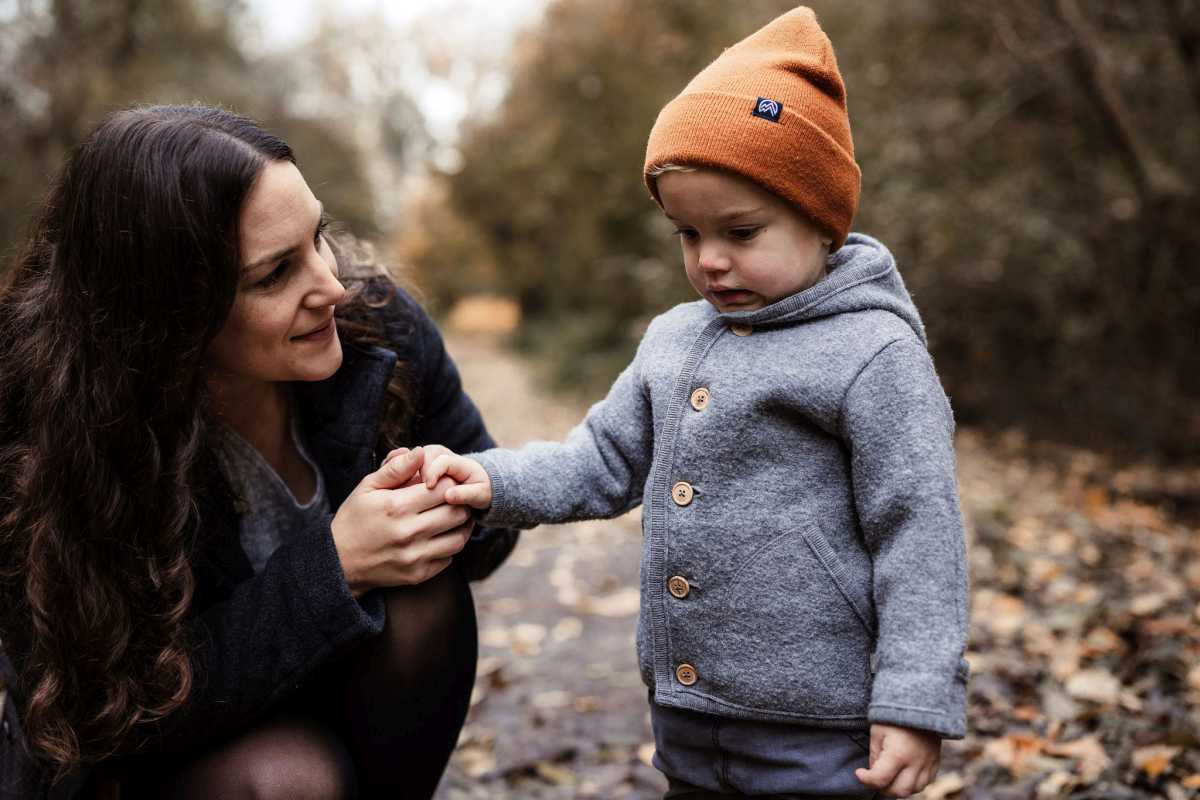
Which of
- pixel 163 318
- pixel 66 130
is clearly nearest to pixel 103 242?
pixel 163 318

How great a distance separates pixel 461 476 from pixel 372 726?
0.49m

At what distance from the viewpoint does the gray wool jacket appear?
1.51 m

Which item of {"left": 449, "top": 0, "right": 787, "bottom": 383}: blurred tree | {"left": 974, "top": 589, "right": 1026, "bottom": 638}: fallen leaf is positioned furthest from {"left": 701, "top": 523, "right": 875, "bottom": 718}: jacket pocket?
{"left": 449, "top": 0, "right": 787, "bottom": 383}: blurred tree

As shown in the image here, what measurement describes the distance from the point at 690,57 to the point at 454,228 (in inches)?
724

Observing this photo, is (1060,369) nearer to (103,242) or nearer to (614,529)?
(614,529)

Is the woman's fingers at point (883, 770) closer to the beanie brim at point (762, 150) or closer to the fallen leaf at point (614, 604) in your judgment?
the beanie brim at point (762, 150)

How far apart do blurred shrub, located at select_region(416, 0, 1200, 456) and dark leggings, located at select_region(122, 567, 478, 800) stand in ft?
18.7

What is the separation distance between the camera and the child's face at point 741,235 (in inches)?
64.2

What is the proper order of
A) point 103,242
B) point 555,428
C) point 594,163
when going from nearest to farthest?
point 103,242 < point 555,428 < point 594,163

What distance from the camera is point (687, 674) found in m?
1.70

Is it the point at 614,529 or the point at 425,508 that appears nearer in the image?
the point at 425,508

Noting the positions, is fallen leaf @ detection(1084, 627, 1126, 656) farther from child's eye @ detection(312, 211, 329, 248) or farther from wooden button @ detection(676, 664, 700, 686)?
child's eye @ detection(312, 211, 329, 248)

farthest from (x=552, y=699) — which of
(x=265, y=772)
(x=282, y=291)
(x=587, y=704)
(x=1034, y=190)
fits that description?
(x=1034, y=190)

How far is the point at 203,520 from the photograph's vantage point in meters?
1.91
